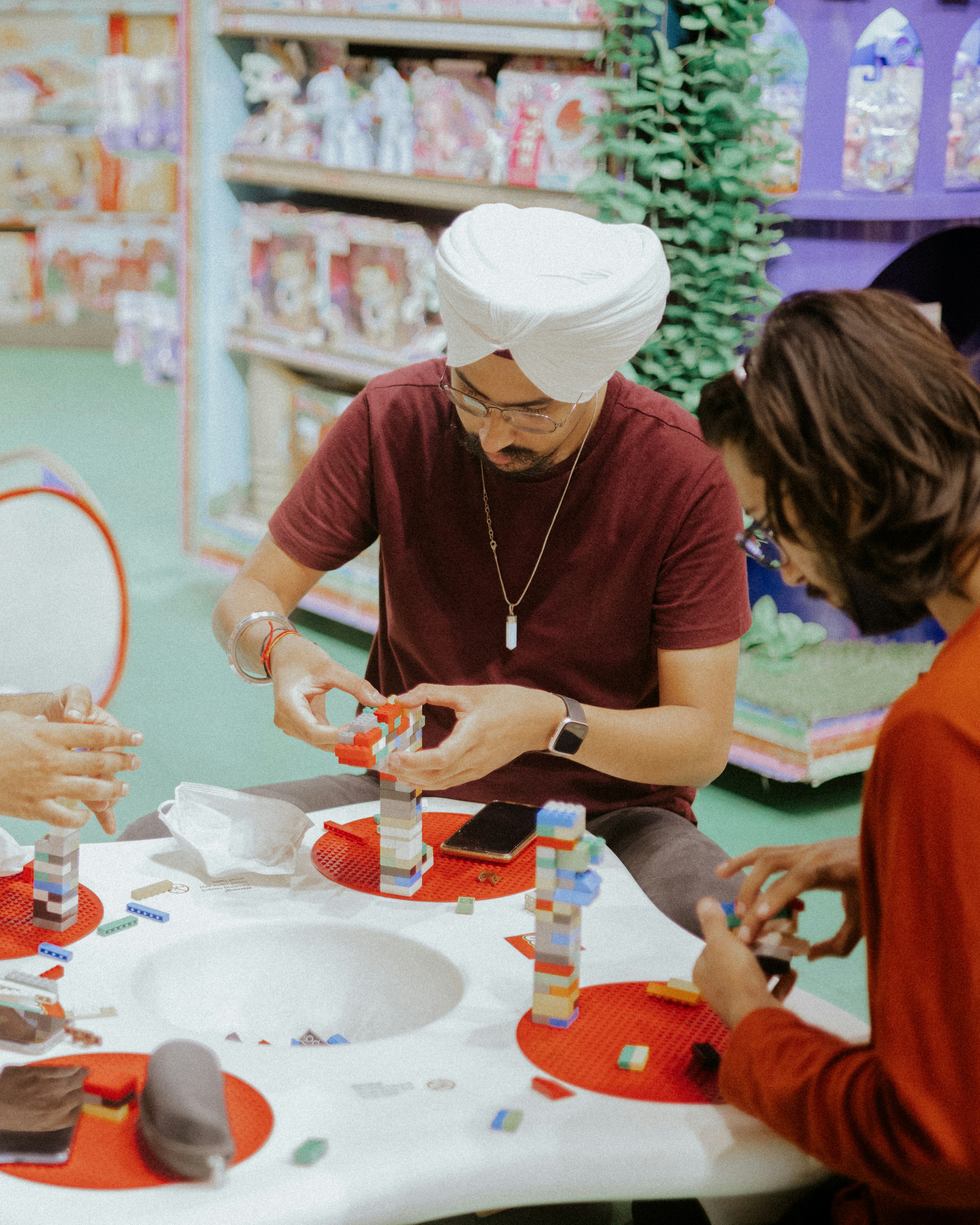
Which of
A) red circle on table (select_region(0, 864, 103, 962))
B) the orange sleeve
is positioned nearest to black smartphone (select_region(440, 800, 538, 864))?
red circle on table (select_region(0, 864, 103, 962))

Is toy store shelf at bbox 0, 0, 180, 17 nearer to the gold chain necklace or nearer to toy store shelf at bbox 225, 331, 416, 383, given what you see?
toy store shelf at bbox 225, 331, 416, 383

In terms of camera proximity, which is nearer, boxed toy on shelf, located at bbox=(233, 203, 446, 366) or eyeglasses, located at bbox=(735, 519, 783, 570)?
eyeglasses, located at bbox=(735, 519, 783, 570)

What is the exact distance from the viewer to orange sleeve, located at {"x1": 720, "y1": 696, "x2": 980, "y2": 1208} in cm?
103

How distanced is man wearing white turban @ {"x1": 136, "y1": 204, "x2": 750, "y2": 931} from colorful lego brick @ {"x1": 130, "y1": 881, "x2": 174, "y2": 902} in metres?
0.24

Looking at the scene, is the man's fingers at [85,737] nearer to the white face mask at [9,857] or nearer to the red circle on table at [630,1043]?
the white face mask at [9,857]

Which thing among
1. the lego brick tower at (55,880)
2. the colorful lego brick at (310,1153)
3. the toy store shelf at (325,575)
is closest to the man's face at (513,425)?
the lego brick tower at (55,880)

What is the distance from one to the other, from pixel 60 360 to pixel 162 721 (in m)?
5.95

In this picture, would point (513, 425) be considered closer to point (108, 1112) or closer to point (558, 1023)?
point (558, 1023)

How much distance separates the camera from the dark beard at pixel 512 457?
1969 mm

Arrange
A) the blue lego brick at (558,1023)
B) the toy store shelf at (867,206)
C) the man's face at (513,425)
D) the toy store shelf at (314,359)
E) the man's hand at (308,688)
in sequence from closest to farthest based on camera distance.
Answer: the blue lego brick at (558,1023) < the man's hand at (308,688) < the man's face at (513,425) < the toy store shelf at (867,206) < the toy store shelf at (314,359)

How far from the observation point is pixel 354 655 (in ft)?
15.1

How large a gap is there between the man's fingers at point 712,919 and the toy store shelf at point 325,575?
9.62ft

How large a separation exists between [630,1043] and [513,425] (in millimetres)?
874

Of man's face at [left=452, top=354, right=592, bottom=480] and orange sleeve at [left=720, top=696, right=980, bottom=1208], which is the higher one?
man's face at [left=452, top=354, right=592, bottom=480]
